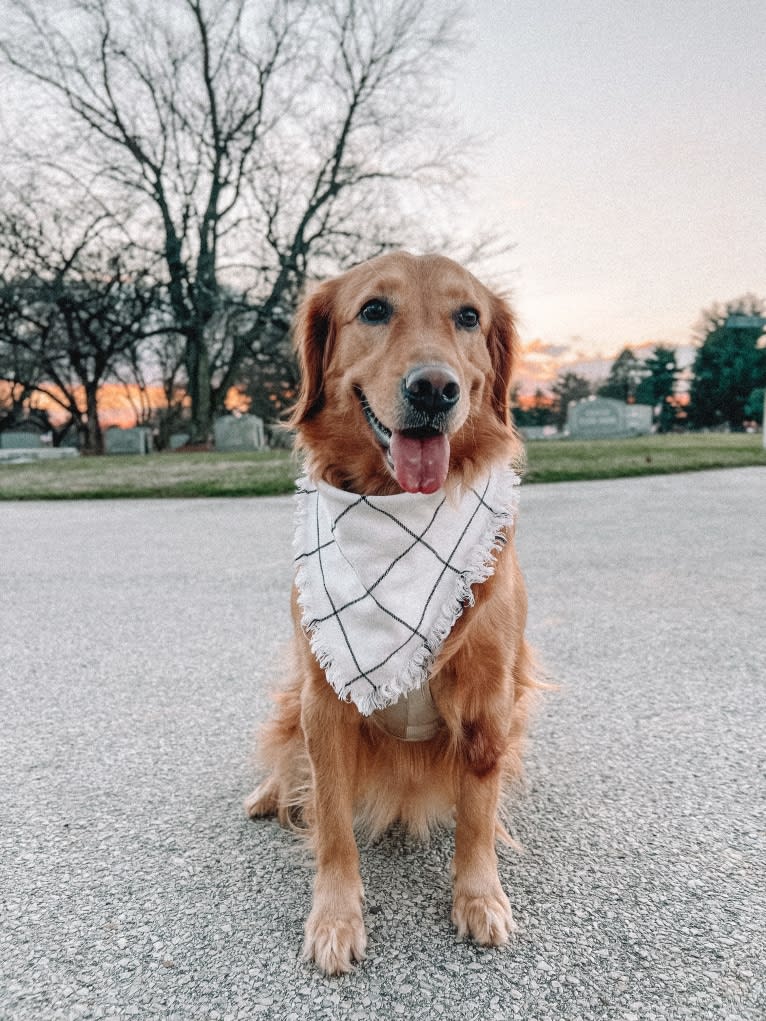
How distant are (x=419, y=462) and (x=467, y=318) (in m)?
0.61

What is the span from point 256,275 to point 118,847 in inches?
991

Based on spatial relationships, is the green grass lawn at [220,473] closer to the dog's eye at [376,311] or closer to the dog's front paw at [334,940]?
the dog's eye at [376,311]

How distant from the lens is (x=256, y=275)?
82.8 ft

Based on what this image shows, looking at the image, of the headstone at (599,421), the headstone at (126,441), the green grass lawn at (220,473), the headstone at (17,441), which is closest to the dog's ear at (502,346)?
the green grass lawn at (220,473)

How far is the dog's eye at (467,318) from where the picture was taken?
7.38 ft

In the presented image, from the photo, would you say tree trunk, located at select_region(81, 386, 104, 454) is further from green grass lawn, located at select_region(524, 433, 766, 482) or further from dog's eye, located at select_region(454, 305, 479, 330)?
dog's eye, located at select_region(454, 305, 479, 330)

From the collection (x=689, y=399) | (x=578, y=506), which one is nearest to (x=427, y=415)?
(x=578, y=506)

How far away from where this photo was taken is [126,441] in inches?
1193

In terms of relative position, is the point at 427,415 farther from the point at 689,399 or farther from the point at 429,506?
the point at 689,399

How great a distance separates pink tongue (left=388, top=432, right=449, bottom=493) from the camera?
6.34 feet

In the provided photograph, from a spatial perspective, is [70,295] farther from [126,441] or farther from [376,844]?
[376,844]

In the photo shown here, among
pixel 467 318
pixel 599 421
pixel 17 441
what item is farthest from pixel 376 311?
pixel 17 441

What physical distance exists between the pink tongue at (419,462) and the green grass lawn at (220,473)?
935 cm

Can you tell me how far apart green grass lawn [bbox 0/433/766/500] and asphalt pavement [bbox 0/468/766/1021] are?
7.13 m
